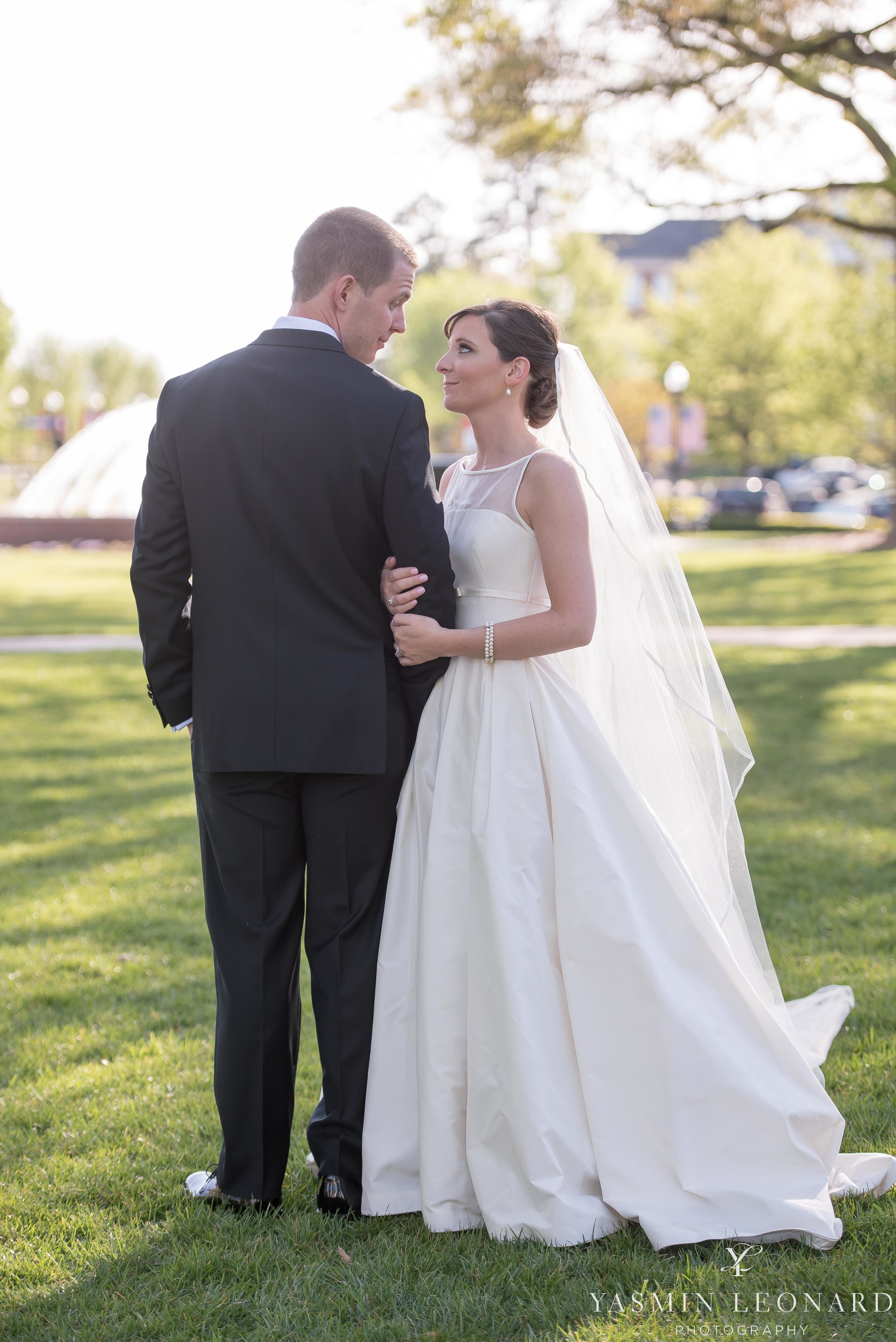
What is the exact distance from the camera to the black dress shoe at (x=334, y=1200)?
321 cm

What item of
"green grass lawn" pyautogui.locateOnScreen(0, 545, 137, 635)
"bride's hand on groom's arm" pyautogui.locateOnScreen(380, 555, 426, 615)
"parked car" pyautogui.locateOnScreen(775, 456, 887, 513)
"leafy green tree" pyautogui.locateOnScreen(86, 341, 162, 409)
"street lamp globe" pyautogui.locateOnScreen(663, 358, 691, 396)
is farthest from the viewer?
"leafy green tree" pyautogui.locateOnScreen(86, 341, 162, 409)

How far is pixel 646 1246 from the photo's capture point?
2982mm

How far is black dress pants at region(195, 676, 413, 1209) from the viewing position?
Result: 3121 millimetres

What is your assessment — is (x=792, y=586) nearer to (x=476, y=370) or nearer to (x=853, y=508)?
(x=476, y=370)

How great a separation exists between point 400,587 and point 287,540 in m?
0.31

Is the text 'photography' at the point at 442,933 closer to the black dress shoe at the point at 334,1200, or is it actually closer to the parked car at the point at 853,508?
the black dress shoe at the point at 334,1200

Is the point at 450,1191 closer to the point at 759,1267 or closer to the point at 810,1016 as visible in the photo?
the point at 759,1267

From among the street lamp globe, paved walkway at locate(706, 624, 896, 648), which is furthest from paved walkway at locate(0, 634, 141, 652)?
the street lamp globe

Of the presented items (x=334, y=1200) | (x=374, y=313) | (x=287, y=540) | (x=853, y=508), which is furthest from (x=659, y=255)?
(x=334, y=1200)

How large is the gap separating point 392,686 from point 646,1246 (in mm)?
1545

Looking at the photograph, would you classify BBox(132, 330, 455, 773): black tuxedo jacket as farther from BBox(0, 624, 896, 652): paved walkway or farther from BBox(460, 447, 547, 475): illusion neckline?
BBox(0, 624, 896, 652): paved walkway

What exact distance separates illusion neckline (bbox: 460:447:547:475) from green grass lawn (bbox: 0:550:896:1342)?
2.03m

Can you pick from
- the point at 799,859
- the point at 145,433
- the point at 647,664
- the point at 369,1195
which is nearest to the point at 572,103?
the point at 799,859

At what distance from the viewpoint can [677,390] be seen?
26.9m
